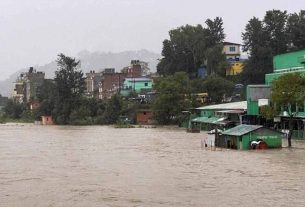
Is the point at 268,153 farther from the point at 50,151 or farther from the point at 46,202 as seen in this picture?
the point at 46,202

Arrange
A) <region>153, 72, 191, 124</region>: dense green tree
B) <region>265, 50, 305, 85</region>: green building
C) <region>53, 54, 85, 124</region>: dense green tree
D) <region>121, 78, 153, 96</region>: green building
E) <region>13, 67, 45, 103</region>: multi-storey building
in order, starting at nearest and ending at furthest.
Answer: <region>265, 50, 305, 85</region>: green building → <region>153, 72, 191, 124</region>: dense green tree → <region>53, 54, 85, 124</region>: dense green tree → <region>121, 78, 153, 96</region>: green building → <region>13, 67, 45, 103</region>: multi-storey building

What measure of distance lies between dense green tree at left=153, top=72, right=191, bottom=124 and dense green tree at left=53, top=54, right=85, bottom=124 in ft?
67.5

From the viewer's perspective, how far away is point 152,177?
21.4 m

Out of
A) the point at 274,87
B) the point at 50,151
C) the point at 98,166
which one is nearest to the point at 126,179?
the point at 98,166

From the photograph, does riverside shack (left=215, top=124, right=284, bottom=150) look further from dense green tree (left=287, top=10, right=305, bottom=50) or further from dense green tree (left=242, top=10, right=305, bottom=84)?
dense green tree (left=287, top=10, right=305, bottom=50)

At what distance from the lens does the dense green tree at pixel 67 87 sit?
83.9 meters

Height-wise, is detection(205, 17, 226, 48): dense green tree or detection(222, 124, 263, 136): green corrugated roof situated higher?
detection(205, 17, 226, 48): dense green tree

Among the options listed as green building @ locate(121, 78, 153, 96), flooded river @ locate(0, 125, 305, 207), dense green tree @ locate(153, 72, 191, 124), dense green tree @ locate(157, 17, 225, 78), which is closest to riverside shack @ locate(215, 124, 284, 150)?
flooded river @ locate(0, 125, 305, 207)

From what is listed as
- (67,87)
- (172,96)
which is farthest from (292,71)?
(67,87)

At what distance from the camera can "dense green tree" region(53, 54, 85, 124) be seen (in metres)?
83.9

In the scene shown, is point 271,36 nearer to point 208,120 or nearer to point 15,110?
point 208,120

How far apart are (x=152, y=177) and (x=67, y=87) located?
66.0 metres

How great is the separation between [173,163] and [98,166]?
3.74 m

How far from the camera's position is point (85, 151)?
33969 millimetres
